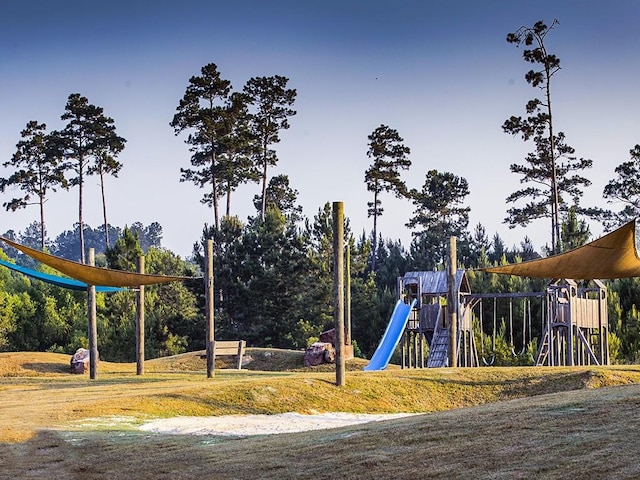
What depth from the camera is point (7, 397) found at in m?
19.3

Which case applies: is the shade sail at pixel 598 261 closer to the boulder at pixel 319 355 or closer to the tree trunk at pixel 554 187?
the boulder at pixel 319 355

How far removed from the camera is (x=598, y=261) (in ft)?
60.6

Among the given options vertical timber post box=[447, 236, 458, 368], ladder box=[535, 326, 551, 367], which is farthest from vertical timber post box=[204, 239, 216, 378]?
ladder box=[535, 326, 551, 367]

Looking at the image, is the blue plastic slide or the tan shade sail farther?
the blue plastic slide

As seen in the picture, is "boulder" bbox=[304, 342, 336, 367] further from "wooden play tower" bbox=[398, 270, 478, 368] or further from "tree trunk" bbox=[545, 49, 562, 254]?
"tree trunk" bbox=[545, 49, 562, 254]

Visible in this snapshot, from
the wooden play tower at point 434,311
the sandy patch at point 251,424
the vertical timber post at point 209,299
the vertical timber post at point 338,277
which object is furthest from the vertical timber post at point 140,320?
the wooden play tower at point 434,311

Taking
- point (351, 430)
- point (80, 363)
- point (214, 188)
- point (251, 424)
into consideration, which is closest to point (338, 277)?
point (251, 424)

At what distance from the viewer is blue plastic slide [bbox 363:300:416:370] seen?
2798cm

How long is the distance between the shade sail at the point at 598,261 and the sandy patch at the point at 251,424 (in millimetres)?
4454

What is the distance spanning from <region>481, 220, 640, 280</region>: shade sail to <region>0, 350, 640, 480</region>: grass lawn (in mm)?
2627

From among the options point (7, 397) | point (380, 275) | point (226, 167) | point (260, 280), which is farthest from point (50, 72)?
point (7, 397)

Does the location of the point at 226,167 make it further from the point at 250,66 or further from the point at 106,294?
the point at 106,294

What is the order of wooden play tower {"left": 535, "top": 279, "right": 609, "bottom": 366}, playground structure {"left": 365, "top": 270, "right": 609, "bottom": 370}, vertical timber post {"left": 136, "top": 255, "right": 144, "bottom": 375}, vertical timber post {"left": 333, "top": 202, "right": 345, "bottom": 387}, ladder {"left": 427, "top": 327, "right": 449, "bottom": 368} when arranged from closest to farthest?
vertical timber post {"left": 333, "top": 202, "right": 345, "bottom": 387}
vertical timber post {"left": 136, "top": 255, "right": 144, "bottom": 375}
ladder {"left": 427, "top": 327, "right": 449, "bottom": 368}
playground structure {"left": 365, "top": 270, "right": 609, "bottom": 370}
wooden play tower {"left": 535, "top": 279, "right": 609, "bottom": 366}

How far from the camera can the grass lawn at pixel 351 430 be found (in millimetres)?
9641
